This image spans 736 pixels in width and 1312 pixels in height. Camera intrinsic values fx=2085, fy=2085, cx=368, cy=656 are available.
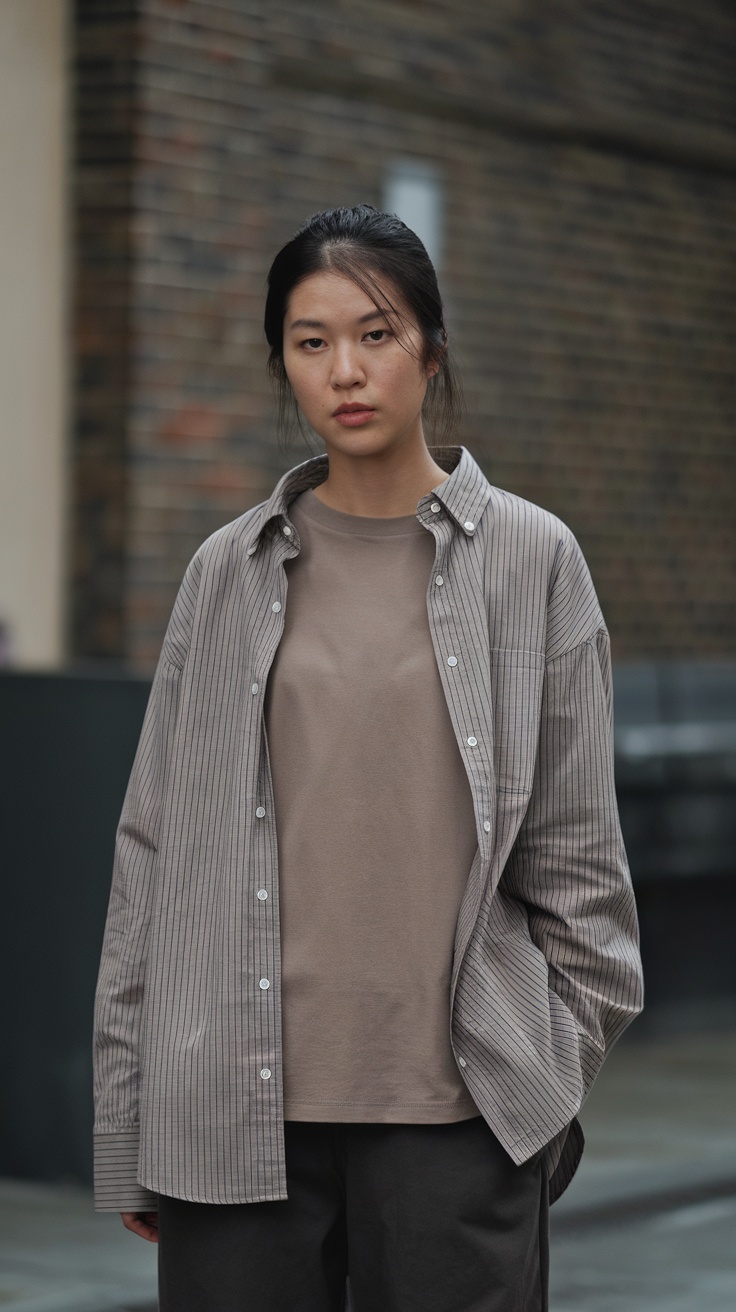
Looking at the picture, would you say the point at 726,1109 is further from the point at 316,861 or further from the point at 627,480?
the point at 316,861

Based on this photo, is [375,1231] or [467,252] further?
[467,252]

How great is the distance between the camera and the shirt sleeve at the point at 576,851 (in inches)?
93.7

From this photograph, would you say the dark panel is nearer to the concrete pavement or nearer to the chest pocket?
the concrete pavement

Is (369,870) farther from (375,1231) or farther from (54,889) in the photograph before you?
(54,889)

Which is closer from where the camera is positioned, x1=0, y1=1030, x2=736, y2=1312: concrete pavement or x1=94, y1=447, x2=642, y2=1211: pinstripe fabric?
x1=94, y1=447, x2=642, y2=1211: pinstripe fabric

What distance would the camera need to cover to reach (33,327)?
6613mm

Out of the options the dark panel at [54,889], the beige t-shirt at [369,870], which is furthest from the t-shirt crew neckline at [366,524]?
the dark panel at [54,889]

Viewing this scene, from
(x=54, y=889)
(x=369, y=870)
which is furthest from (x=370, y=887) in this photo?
(x=54, y=889)

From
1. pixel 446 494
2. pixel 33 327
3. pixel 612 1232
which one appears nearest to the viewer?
pixel 446 494

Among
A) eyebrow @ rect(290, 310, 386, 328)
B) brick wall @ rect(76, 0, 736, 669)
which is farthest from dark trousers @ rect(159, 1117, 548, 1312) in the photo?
brick wall @ rect(76, 0, 736, 669)

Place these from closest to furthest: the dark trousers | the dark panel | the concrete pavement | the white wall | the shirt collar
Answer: the dark trousers < the shirt collar < the concrete pavement < the dark panel < the white wall

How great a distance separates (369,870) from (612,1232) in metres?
3.16

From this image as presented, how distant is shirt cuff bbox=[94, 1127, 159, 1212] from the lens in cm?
243

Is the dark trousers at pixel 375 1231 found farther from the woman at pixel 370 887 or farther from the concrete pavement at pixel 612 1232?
the concrete pavement at pixel 612 1232
